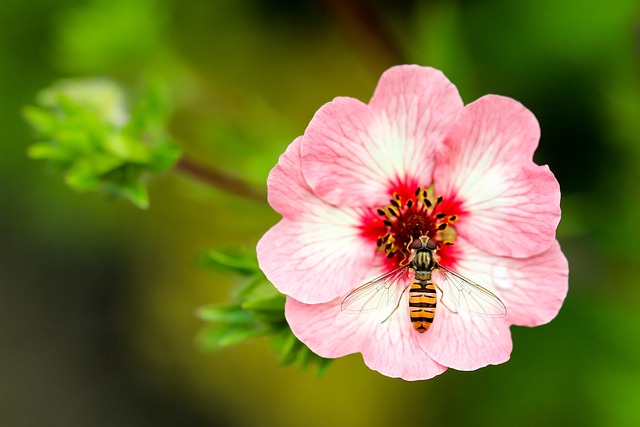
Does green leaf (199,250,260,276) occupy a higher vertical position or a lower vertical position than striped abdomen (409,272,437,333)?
higher

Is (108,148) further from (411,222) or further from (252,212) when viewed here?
(411,222)

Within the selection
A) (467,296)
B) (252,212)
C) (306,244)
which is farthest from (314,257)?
(252,212)

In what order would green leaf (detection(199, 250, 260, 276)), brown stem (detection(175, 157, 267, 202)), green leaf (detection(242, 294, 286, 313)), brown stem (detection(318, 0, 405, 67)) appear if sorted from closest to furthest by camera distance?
green leaf (detection(242, 294, 286, 313)), green leaf (detection(199, 250, 260, 276)), brown stem (detection(175, 157, 267, 202)), brown stem (detection(318, 0, 405, 67))

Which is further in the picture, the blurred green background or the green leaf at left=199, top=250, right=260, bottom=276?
the blurred green background

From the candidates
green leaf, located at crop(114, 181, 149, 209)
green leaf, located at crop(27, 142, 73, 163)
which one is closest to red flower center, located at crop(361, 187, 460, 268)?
green leaf, located at crop(114, 181, 149, 209)

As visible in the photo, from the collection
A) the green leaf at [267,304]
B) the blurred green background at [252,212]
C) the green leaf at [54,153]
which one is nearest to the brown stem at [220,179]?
the blurred green background at [252,212]

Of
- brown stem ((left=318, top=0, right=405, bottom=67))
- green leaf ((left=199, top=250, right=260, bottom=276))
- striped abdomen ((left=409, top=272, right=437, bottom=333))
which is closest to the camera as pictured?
striped abdomen ((left=409, top=272, right=437, bottom=333))

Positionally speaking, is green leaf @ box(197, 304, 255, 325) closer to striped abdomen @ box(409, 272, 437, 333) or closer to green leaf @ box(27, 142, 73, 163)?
striped abdomen @ box(409, 272, 437, 333)

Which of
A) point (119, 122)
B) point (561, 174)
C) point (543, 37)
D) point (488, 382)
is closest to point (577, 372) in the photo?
point (488, 382)
